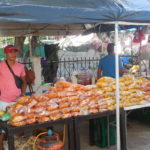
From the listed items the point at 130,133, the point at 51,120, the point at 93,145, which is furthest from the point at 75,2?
the point at 130,133

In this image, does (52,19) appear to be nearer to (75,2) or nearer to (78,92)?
(75,2)

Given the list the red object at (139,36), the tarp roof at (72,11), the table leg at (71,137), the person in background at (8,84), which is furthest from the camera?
the red object at (139,36)

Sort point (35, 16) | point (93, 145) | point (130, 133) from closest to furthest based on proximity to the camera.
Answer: point (35, 16) < point (93, 145) < point (130, 133)

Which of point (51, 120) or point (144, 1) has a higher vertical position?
point (144, 1)

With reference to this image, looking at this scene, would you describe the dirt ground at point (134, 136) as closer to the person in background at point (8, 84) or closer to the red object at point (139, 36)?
the person in background at point (8, 84)

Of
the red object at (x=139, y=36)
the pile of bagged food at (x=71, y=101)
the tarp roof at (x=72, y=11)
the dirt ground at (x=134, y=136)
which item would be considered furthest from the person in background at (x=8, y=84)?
the red object at (x=139, y=36)

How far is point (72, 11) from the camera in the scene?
2.88 metres

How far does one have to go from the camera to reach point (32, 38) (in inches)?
251

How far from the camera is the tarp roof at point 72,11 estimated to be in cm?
260

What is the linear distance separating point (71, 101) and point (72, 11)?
46.0 inches

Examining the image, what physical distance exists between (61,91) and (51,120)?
0.46 meters

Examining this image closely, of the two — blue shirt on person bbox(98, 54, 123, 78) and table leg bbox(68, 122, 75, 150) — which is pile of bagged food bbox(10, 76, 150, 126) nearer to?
table leg bbox(68, 122, 75, 150)

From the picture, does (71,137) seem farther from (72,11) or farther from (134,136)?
(134,136)

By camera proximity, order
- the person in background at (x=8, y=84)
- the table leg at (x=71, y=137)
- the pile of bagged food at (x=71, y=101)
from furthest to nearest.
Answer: the person in background at (x=8, y=84), the table leg at (x=71, y=137), the pile of bagged food at (x=71, y=101)
